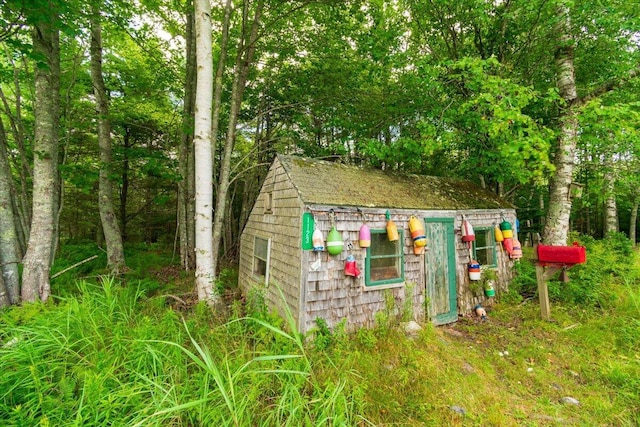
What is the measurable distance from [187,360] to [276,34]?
28.5 feet

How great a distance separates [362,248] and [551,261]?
3686 millimetres

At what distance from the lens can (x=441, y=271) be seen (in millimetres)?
5703

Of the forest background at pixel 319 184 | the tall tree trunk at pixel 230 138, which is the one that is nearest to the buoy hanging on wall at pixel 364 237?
the forest background at pixel 319 184

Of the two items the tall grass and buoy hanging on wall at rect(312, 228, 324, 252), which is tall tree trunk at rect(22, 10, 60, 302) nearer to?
the tall grass

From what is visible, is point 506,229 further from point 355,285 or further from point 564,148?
point 355,285

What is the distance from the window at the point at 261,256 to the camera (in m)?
5.82

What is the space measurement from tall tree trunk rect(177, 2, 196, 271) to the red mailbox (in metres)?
9.09

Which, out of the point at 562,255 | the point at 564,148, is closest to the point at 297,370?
the point at 562,255

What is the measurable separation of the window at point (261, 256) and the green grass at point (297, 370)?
0.90m

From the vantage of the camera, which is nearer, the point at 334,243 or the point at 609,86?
the point at 334,243

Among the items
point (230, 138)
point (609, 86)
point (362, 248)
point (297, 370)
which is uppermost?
point (609, 86)

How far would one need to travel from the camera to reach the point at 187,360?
2.89 meters

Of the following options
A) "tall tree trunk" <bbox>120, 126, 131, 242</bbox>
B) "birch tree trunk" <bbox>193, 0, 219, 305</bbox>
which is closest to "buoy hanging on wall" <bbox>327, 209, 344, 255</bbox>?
"birch tree trunk" <bbox>193, 0, 219, 305</bbox>

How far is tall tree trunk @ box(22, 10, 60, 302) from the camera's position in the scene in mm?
3959
